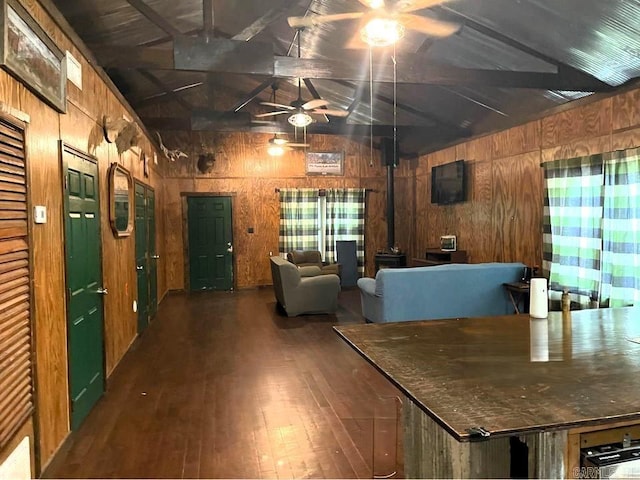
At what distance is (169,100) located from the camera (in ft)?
27.8

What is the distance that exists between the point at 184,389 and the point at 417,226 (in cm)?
643

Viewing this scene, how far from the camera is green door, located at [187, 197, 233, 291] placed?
9078 mm

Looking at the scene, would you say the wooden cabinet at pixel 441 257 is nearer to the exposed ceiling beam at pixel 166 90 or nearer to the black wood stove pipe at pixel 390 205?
the black wood stove pipe at pixel 390 205

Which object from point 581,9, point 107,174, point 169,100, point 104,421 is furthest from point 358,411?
point 169,100

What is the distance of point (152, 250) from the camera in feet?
22.7

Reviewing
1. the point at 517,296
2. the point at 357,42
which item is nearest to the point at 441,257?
the point at 517,296

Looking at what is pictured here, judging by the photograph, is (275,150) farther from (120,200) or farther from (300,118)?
(120,200)

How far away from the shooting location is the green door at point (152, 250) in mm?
6480

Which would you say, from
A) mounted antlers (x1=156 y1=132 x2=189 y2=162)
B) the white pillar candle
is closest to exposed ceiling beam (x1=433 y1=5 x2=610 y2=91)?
the white pillar candle

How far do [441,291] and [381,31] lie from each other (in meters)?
3.03

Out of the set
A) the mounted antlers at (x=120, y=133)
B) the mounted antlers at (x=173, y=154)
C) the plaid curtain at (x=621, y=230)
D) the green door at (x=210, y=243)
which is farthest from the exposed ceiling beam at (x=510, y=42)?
the green door at (x=210, y=243)

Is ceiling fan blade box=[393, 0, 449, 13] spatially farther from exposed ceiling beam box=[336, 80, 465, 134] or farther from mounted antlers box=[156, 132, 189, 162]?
mounted antlers box=[156, 132, 189, 162]

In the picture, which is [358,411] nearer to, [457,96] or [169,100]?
[457,96]

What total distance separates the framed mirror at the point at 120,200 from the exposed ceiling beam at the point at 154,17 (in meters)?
1.63
